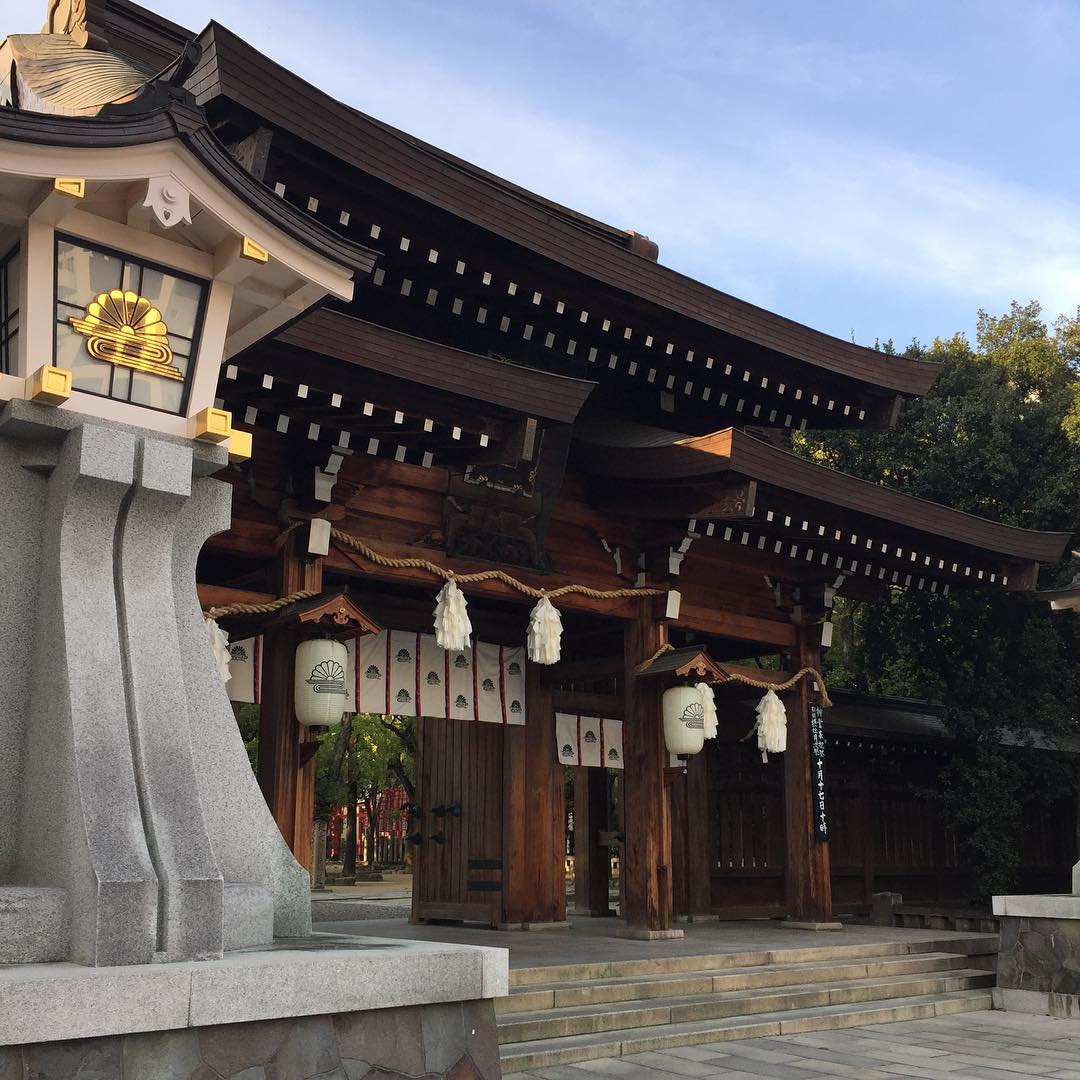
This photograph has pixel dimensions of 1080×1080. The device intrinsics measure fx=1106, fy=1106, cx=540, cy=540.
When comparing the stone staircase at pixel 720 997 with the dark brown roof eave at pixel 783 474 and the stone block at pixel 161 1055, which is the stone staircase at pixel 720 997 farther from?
the dark brown roof eave at pixel 783 474

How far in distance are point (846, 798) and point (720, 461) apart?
6.63 m

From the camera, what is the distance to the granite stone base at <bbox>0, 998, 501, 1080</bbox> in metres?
3.22

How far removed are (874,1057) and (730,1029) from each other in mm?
921

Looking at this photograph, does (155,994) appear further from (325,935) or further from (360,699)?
(360,699)

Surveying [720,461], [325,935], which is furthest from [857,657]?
[325,935]

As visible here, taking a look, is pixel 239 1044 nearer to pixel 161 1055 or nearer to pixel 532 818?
pixel 161 1055

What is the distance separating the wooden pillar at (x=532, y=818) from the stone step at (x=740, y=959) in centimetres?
278

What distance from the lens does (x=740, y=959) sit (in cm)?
848

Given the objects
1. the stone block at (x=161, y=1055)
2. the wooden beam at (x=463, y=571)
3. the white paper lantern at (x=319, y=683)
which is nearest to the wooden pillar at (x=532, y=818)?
the wooden beam at (x=463, y=571)

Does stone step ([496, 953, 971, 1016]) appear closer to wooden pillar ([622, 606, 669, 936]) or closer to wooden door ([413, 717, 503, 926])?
wooden pillar ([622, 606, 669, 936])

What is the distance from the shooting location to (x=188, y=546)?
4691mm

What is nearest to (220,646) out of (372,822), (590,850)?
(590,850)

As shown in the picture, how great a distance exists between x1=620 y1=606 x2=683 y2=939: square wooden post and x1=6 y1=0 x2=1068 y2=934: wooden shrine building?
0.09 feet

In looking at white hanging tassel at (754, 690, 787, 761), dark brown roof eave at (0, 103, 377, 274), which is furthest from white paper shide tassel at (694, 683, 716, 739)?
dark brown roof eave at (0, 103, 377, 274)
